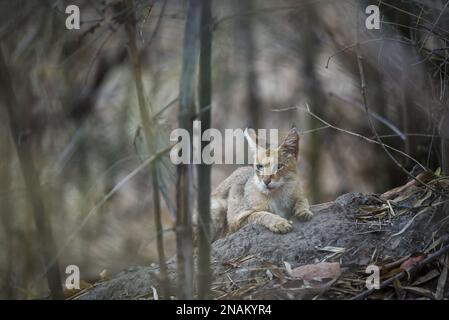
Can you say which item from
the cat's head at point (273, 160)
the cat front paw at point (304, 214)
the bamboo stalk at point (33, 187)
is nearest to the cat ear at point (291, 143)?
the cat's head at point (273, 160)

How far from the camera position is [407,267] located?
300 centimetres

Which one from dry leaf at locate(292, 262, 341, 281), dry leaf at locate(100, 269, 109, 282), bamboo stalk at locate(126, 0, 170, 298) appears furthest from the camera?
dry leaf at locate(100, 269, 109, 282)

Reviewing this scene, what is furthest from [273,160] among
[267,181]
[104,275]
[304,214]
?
[104,275]

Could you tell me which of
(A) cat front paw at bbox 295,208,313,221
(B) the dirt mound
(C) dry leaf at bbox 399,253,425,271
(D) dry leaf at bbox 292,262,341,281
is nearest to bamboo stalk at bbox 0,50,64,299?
(B) the dirt mound

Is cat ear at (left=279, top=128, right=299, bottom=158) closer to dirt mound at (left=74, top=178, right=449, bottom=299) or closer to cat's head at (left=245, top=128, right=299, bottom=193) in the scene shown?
cat's head at (left=245, top=128, right=299, bottom=193)

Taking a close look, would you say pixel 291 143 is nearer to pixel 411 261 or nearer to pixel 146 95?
pixel 146 95

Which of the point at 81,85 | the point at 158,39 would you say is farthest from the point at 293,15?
the point at 81,85

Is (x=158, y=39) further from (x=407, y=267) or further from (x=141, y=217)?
(x=407, y=267)

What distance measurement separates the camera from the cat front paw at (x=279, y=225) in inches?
136

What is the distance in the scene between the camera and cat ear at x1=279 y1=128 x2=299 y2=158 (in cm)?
368

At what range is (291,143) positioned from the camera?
12.2 feet

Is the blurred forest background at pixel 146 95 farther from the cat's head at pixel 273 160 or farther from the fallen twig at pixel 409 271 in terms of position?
the fallen twig at pixel 409 271

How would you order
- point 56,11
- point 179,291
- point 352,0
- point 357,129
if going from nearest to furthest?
point 179,291 → point 56,11 → point 352,0 → point 357,129

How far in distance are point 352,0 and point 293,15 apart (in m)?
0.40
